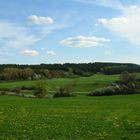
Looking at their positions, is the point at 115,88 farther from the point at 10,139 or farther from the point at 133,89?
the point at 10,139

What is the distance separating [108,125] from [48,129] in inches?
217

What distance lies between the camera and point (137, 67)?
19612cm

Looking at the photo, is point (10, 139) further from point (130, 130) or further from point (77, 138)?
point (130, 130)

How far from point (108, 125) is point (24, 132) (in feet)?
25.5

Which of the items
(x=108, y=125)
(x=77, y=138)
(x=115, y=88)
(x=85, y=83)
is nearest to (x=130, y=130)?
(x=108, y=125)

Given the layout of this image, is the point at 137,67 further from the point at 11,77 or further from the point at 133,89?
the point at 133,89

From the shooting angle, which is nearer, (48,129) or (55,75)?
(48,129)

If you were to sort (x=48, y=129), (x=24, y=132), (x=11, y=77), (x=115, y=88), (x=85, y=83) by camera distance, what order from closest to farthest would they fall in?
1. (x=24, y=132)
2. (x=48, y=129)
3. (x=115, y=88)
4. (x=85, y=83)
5. (x=11, y=77)

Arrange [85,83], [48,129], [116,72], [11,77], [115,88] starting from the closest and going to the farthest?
[48,129]
[115,88]
[85,83]
[11,77]
[116,72]

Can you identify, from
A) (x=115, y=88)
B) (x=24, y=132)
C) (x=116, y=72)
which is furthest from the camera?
(x=116, y=72)

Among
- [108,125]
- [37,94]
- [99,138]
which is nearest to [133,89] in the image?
[37,94]

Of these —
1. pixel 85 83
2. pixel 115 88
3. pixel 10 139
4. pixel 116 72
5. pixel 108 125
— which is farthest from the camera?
pixel 116 72

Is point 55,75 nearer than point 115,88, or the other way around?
point 115,88

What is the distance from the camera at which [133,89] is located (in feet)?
363
